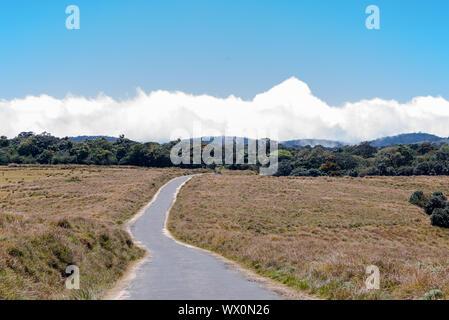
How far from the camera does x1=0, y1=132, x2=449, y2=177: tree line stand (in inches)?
4469

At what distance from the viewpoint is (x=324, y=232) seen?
38000 millimetres

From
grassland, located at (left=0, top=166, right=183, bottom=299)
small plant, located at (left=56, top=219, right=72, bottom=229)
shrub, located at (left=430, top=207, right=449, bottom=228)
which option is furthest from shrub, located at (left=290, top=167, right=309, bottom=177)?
Answer: small plant, located at (left=56, top=219, right=72, bottom=229)

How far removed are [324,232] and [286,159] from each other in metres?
101

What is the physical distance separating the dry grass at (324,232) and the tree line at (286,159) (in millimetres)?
24942

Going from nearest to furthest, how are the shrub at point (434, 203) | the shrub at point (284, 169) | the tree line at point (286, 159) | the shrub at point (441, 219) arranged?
the shrub at point (441, 219) → the shrub at point (434, 203) → the tree line at point (286, 159) → the shrub at point (284, 169)

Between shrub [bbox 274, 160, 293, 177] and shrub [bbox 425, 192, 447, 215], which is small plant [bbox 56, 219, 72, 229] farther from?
shrub [bbox 274, 160, 293, 177]

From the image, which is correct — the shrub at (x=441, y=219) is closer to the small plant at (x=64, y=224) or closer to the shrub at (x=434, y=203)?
the shrub at (x=434, y=203)

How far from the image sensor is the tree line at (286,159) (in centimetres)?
11350

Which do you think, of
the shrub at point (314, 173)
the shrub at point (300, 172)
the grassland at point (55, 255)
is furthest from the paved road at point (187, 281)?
the shrub at point (300, 172)

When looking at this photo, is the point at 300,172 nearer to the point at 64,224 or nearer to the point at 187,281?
the point at 64,224

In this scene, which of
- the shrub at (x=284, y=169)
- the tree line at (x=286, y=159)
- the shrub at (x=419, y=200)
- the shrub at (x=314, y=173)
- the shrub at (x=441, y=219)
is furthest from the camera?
the shrub at (x=284, y=169)
